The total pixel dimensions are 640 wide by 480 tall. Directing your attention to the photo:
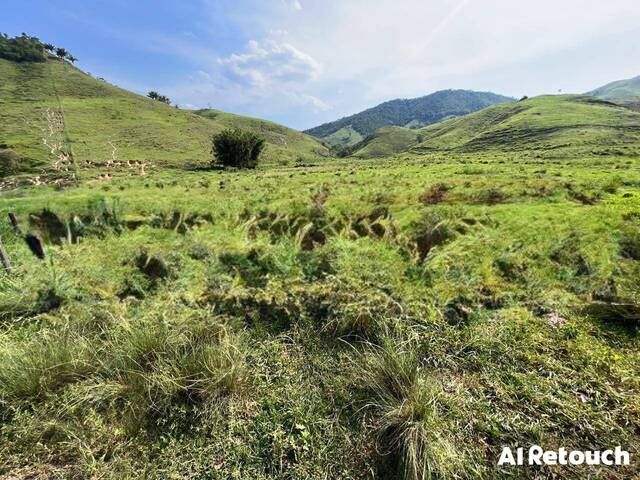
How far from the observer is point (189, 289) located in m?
7.02

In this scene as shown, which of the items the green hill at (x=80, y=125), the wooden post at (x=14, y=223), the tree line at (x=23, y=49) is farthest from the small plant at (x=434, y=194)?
the tree line at (x=23, y=49)

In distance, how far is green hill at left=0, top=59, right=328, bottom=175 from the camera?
4912 centimetres

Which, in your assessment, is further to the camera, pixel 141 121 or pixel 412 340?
pixel 141 121

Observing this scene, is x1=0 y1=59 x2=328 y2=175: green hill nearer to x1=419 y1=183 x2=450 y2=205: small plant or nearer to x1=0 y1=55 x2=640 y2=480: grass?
x1=0 y1=55 x2=640 y2=480: grass

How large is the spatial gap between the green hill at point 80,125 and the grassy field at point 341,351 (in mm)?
37666

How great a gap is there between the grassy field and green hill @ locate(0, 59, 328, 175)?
3767 centimetres

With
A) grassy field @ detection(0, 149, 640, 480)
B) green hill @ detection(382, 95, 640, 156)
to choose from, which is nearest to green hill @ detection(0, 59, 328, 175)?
grassy field @ detection(0, 149, 640, 480)

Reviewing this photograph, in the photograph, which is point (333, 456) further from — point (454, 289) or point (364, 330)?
point (454, 289)

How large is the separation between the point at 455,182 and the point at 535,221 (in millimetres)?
4434

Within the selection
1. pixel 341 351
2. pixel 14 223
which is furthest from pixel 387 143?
pixel 341 351

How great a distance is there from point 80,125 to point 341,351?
3236 inches

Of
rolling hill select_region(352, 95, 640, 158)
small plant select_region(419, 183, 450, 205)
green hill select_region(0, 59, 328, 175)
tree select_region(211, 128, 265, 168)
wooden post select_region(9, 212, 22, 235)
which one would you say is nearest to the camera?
small plant select_region(419, 183, 450, 205)

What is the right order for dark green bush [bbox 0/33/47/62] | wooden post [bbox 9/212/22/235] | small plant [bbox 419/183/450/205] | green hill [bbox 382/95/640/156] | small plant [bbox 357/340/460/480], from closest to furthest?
small plant [bbox 357/340/460/480]
small plant [bbox 419/183/450/205]
wooden post [bbox 9/212/22/235]
green hill [bbox 382/95/640/156]
dark green bush [bbox 0/33/47/62]

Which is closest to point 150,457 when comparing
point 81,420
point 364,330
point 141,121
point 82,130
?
point 81,420
